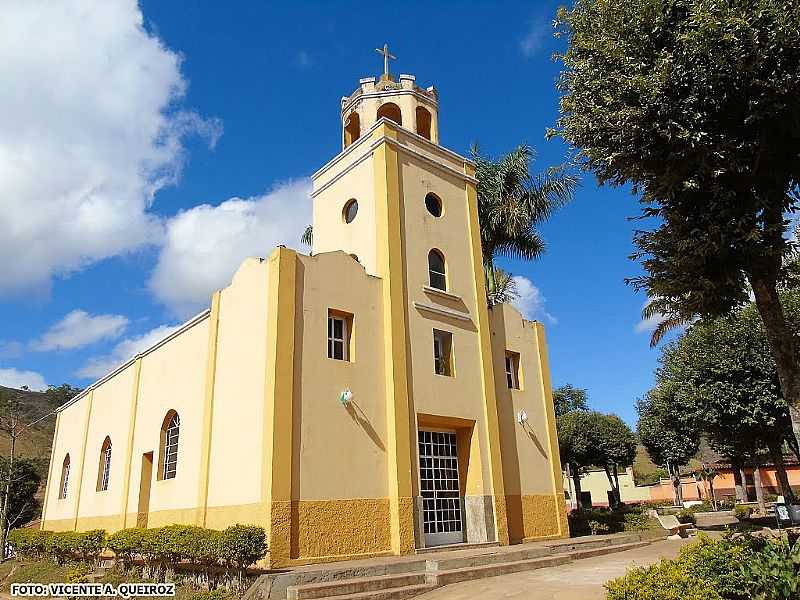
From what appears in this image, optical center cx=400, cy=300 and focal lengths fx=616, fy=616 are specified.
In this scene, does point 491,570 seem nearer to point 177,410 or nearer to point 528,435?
point 528,435

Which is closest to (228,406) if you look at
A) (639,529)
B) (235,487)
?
(235,487)

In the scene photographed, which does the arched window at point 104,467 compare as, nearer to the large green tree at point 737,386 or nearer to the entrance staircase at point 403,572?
the entrance staircase at point 403,572

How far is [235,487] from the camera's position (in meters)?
12.6

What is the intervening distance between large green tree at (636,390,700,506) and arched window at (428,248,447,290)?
572 inches

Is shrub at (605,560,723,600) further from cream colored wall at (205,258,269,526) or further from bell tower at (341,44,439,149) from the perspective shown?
bell tower at (341,44,439,149)

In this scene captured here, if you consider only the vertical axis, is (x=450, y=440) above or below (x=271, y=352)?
below

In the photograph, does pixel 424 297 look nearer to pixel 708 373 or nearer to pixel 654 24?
pixel 654 24

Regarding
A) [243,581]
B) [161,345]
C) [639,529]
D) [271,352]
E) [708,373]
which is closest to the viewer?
[243,581]

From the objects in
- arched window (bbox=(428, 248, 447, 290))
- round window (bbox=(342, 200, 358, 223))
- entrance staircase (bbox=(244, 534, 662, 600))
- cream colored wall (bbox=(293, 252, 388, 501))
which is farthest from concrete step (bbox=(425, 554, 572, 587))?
round window (bbox=(342, 200, 358, 223))

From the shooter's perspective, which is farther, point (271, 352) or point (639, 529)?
point (639, 529)

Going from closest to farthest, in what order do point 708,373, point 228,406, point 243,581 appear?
point 243,581
point 228,406
point 708,373

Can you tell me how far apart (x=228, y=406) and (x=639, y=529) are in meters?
13.9

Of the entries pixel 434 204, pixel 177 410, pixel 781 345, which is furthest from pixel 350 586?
pixel 434 204

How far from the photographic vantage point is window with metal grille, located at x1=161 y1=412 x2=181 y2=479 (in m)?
16.2
